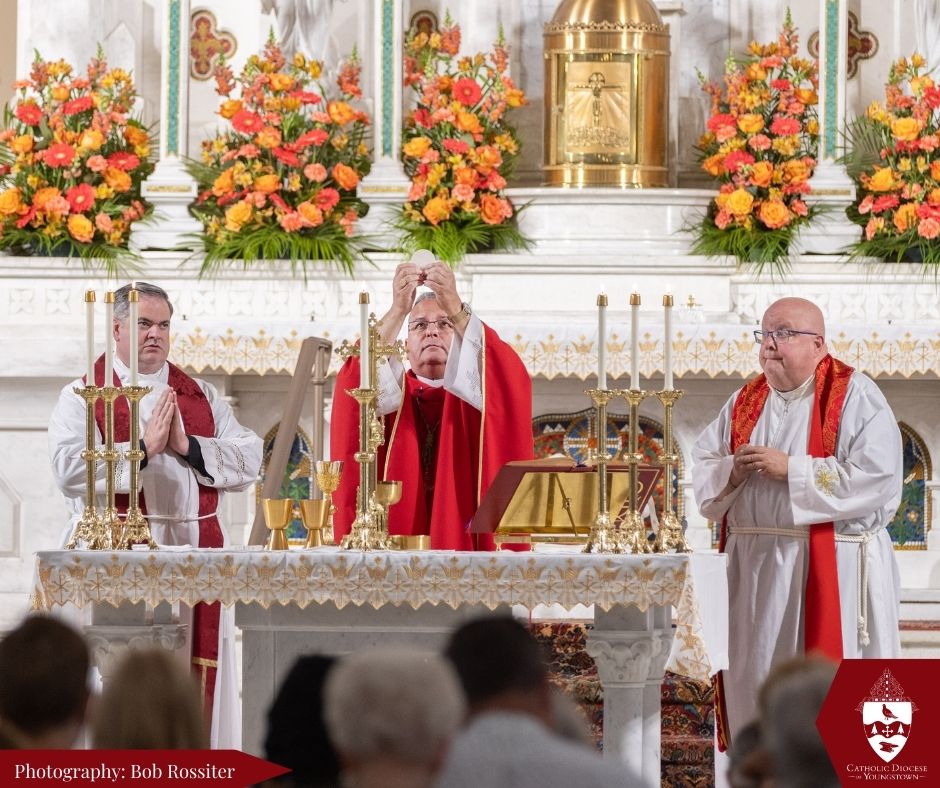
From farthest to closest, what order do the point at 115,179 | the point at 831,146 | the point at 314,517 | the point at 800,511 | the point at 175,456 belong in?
the point at 831,146
the point at 115,179
the point at 175,456
the point at 800,511
the point at 314,517

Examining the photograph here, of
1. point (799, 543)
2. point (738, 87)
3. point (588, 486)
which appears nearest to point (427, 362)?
point (588, 486)

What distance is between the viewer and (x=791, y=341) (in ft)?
21.1

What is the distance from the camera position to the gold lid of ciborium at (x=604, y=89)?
922 centimetres

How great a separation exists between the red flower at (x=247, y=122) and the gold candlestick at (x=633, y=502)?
3.95m

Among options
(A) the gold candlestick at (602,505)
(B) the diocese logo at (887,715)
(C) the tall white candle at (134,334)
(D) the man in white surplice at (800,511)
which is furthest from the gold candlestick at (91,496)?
(B) the diocese logo at (887,715)

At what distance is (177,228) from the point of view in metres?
9.35

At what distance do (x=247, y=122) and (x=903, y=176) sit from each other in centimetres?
300

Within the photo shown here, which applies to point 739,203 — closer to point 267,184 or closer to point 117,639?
point 267,184

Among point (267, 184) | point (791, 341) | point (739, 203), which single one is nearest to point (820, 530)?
point (791, 341)

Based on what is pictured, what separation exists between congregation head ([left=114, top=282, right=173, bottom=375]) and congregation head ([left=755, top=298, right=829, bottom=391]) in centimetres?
197

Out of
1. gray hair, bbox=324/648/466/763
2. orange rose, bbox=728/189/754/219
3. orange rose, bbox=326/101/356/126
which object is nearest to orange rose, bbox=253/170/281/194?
orange rose, bbox=326/101/356/126

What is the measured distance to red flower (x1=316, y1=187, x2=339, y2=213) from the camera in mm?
9062

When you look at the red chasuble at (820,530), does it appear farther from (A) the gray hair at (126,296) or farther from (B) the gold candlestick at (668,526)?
(A) the gray hair at (126,296)

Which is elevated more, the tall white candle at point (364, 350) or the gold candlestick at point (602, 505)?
the tall white candle at point (364, 350)
